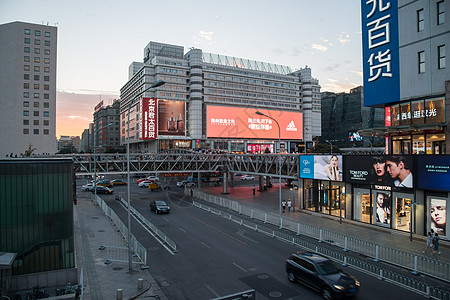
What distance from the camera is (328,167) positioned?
32.5 metres

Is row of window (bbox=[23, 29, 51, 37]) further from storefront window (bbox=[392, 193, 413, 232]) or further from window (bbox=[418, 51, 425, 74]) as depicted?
storefront window (bbox=[392, 193, 413, 232])

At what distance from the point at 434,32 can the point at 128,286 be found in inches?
1267

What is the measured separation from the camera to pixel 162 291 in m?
14.7

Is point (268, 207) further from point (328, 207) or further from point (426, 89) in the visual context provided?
point (426, 89)

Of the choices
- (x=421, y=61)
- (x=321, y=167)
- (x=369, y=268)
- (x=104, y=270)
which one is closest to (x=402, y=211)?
(x=321, y=167)

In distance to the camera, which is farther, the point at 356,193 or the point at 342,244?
the point at 356,193

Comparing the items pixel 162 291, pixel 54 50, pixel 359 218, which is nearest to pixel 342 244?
pixel 359 218

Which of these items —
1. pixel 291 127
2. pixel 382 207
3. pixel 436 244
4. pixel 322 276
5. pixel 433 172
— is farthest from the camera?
pixel 291 127

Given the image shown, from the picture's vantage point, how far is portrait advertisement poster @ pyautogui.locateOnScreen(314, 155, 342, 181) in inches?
1235

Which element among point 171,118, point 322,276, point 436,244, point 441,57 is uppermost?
point 171,118

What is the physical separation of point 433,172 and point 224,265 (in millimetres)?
17800

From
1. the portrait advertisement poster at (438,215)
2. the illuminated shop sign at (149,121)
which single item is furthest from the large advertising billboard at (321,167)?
the illuminated shop sign at (149,121)

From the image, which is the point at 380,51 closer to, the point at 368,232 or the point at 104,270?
the point at 368,232

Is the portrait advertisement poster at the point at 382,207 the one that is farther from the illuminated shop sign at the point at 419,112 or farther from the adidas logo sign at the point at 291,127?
the adidas logo sign at the point at 291,127
